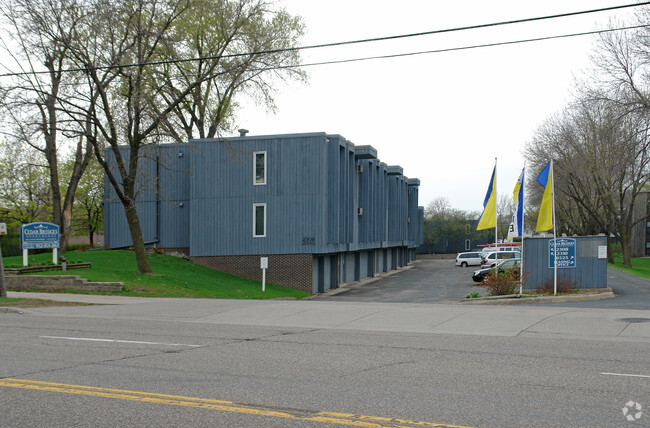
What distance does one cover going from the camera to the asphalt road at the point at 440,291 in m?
22.3

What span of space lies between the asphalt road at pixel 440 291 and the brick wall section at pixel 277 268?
196 centimetres

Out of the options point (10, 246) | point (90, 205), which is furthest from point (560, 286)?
point (90, 205)

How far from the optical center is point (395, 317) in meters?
16.0

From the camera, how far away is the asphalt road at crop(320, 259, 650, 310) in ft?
73.0

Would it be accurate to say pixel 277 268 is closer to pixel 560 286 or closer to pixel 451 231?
pixel 560 286

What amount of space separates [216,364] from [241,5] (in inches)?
1206

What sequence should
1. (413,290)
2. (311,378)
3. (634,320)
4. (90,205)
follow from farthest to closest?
(90,205), (413,290), (634,320), (311,378)

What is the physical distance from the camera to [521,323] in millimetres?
14453

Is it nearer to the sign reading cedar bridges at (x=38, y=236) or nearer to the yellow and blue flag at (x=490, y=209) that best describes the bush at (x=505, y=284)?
the yellow and blue flag at (x=490, y=209)

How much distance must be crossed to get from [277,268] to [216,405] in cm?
2867

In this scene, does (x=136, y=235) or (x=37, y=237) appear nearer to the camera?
(x=37, y=237)

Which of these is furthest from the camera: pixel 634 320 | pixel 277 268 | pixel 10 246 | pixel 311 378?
pixel 10 246

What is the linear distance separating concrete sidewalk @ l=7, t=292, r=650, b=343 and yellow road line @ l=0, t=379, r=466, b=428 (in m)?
7.39

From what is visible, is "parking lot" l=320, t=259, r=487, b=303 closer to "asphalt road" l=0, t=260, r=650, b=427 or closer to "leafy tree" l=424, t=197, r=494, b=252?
"asphalt road" l=0, t=260, r=650, b=427
